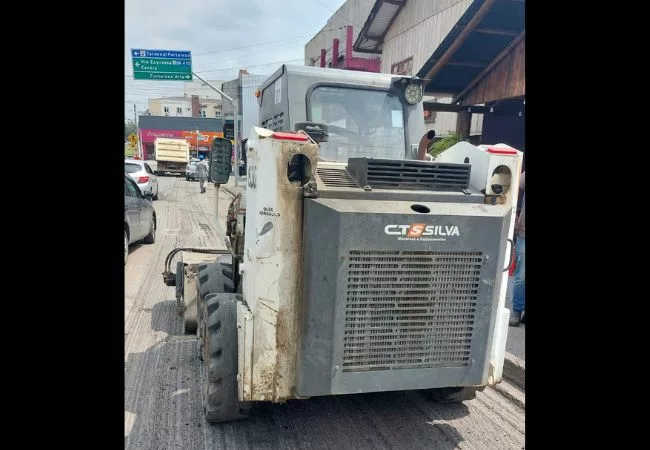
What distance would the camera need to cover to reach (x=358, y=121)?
3.74 metres

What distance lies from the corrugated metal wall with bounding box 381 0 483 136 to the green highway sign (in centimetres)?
985

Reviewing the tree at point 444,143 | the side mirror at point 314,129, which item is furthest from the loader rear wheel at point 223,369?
the tree at point 444,143

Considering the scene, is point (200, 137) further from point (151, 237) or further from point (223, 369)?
point (223, 369)

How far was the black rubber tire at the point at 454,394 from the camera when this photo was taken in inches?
134

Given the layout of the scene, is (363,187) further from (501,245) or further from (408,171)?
(501,245)

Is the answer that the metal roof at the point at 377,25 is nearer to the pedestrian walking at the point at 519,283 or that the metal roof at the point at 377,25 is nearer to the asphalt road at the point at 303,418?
the pedestrian walking at the point at 519,283

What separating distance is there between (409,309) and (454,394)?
1.23 metres

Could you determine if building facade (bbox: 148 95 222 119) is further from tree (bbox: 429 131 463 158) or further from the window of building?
tree (bbox: 429 131 463 158)

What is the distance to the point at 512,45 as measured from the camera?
8891 mm

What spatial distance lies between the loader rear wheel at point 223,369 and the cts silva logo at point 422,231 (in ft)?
4.26

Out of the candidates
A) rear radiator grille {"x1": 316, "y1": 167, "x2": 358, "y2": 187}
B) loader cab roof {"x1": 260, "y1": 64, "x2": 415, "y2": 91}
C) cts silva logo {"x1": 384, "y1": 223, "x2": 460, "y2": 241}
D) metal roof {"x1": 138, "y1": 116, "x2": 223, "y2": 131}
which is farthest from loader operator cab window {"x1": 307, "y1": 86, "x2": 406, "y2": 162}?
metal roof {"x1": 138, "y1": 116, "x2": 223, "y2": 131}

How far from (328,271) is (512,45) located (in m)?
8.42

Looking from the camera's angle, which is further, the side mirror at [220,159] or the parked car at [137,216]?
Result: the parked car at [137,216]
